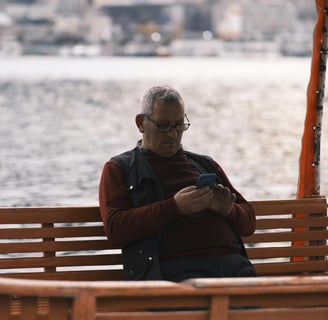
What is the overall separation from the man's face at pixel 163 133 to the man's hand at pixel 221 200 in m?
0.30

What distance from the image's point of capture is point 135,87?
76.9 meters

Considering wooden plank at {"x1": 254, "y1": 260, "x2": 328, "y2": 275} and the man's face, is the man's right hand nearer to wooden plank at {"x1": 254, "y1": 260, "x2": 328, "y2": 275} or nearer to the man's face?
the man's face

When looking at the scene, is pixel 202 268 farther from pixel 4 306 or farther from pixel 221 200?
pixel 4 306

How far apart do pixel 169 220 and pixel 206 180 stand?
229 millimetres

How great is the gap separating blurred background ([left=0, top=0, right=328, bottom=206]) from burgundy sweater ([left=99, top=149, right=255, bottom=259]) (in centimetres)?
248

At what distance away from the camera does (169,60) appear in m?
135

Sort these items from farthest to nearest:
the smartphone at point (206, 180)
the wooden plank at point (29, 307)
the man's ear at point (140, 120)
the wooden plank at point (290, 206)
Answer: the wooden plank at point (290, 206)
the man's ear at point (140, 120)
the smartphone at point (206, 180)
the wooden plank at point (29, 307)

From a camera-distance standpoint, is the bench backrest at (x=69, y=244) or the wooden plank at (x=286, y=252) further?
the wooden plank at (x=286, y=252)

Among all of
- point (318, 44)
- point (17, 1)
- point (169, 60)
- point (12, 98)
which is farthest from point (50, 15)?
point (318, 44)

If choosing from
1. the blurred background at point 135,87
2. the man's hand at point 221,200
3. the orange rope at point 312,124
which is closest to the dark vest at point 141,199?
the man's hand at point 221,200

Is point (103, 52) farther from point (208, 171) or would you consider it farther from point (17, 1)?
point (208, 171)

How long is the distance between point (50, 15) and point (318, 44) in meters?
114

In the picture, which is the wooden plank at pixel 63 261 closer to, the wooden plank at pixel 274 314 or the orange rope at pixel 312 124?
the orange rope at pixel 312 124

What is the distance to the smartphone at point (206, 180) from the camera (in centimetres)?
438
